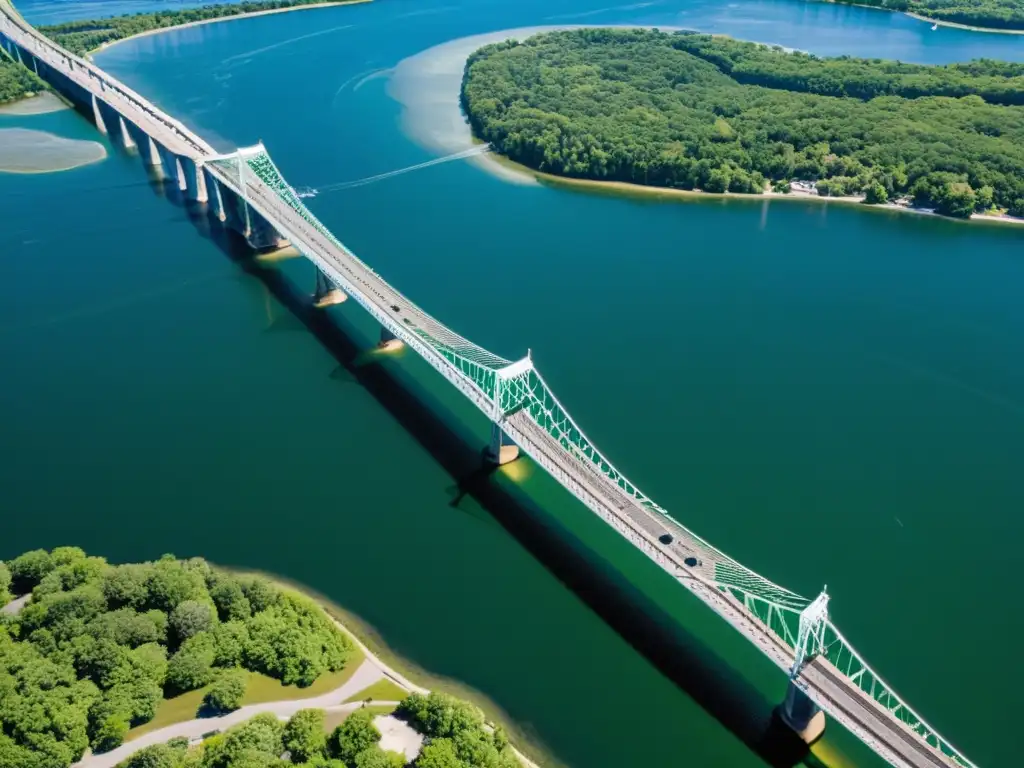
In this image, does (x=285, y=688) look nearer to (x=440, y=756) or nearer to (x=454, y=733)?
(x=454, y=733)

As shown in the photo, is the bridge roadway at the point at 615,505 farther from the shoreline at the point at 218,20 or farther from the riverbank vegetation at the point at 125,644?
the shoreline at the point at 218,20

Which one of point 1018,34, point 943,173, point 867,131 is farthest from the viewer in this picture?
point 1018,34

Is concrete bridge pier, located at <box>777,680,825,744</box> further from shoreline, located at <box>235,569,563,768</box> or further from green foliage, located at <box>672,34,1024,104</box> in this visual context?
green foliage, located at <box>672,34,1024,104</box>

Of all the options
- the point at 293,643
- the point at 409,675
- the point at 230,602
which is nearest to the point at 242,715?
the point at 293,643

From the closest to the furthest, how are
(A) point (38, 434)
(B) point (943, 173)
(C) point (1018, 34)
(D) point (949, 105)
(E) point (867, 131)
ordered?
(A) point (38, 434), (B) point (943, 173), (E) point (867, 131), (D) point (949, 105), (C) point (1018, 34)

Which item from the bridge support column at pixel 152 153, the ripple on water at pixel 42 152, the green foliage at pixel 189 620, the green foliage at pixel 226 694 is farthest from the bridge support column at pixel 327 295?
the ripple on water at pixel 42 152

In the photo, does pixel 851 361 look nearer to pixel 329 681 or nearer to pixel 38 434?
pixel 329 681

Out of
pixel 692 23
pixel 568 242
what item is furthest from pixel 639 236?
pixel 692 23
